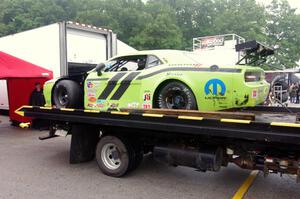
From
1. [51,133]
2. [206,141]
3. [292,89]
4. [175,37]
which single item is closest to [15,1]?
[175,37]

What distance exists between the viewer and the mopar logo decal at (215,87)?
16.4 ft

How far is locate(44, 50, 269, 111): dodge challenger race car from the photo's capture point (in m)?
5.04

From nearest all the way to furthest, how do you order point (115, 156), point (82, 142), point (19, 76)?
point (115, 156)
point (82, 142)
point (19, 76)

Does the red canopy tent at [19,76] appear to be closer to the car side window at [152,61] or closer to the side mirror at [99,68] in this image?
the side mirror at [99,68]

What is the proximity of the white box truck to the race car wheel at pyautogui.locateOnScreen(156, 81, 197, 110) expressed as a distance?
5.06 meters

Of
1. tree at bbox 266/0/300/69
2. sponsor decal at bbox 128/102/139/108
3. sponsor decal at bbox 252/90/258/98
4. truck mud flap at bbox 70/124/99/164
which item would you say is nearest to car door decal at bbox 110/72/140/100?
sponsor decal at bbox 128/102/139/108

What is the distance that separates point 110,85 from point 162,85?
1.13 meters

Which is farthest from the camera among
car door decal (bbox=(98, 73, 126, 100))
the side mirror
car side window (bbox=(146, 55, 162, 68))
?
the side mirror

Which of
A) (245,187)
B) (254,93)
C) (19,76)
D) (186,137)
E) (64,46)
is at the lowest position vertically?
(245,187)

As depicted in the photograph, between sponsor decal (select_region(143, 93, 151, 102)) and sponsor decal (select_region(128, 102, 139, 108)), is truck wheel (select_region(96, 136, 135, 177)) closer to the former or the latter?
sponsor decal (select_region(128, 102, 139, 108))

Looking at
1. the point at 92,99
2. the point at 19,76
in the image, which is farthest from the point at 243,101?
the point at 19,76

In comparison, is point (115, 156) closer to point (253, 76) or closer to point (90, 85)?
point (90, 85)

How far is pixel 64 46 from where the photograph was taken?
9688mm

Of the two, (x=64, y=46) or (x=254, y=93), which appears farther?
(x=64, y=46)
